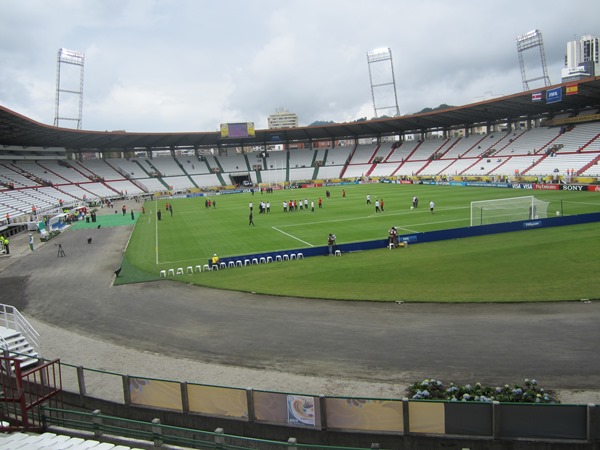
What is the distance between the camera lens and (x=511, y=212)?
33.1m

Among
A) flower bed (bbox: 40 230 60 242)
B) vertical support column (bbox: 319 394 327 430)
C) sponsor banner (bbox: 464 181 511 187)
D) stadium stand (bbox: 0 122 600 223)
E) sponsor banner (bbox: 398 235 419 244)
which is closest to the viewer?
vertical support column (bbox: 319 394 327 430)

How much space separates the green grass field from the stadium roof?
2457 centimetres

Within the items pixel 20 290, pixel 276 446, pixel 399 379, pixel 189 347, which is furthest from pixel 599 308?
pixel 20 290

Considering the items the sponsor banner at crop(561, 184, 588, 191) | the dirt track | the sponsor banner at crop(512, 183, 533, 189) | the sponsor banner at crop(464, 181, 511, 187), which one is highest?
the sponsor banner at crop(464, 181, 511, 187)

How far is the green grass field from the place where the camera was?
58.9ft

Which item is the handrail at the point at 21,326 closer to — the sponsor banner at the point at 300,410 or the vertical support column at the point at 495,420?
the sponsor banner at the point at 300,410

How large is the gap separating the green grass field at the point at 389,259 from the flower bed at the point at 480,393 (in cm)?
728

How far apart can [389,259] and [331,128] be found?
246 feet

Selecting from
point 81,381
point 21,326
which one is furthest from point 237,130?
point 81,381

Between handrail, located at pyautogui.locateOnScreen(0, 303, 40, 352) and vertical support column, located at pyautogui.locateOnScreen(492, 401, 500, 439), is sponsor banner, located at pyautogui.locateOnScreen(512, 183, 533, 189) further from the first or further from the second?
handrail, located at pyautogui.locateOnScreen(0, 303, 40, 352)

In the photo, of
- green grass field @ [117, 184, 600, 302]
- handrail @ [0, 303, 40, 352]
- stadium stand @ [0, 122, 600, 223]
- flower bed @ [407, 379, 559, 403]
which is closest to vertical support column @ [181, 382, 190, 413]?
flower bed @ [407, 379, 559, 403]

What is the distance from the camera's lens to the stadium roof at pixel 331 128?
186 ft

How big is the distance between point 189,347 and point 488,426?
355 inches

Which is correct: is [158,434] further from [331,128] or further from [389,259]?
[331,128]
